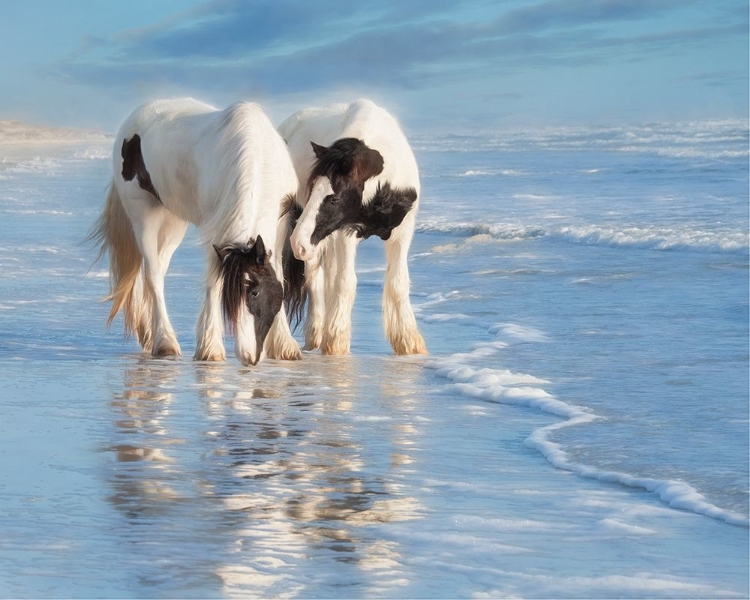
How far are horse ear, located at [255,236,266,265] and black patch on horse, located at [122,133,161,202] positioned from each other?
5.36 feet

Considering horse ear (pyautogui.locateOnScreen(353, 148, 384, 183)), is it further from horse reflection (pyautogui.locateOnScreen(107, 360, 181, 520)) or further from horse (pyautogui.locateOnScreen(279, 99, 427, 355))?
horse reflection (pyautogui.locateOnScreen(107, 360, 181, 520))

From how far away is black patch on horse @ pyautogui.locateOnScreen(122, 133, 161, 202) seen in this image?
26.0 ft

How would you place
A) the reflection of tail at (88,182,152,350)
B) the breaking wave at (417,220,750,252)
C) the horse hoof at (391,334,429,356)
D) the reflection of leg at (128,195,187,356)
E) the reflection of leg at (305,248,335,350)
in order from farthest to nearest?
the breaking wave at (417,220,750,252) → the reflection of tail at (88,182,152,350) → the reflection of leg at (305,248,335,350) → the reflection of leg at (128,195,187,356) → the horse hoof at (391,334,429,356)

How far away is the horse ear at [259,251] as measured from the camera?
21.2ft

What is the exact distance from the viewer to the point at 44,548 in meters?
3.47

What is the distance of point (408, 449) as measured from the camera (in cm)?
485

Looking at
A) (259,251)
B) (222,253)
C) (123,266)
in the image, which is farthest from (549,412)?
(123,266)

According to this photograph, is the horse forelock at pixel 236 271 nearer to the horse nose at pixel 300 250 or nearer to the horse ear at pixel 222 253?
the horse ear at pixel 222 253

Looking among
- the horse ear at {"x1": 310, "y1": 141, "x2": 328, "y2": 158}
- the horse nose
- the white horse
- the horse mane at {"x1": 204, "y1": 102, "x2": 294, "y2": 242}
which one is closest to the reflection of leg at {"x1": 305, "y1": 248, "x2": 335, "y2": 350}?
the white horse

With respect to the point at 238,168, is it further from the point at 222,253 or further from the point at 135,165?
the point at 135,165

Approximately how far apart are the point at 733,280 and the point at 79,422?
6793 mm

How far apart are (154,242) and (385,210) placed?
1.68 metres

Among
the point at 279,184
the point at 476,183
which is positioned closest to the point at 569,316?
the point at 279,184

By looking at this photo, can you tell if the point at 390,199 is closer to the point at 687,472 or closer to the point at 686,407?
the point at 686,407
